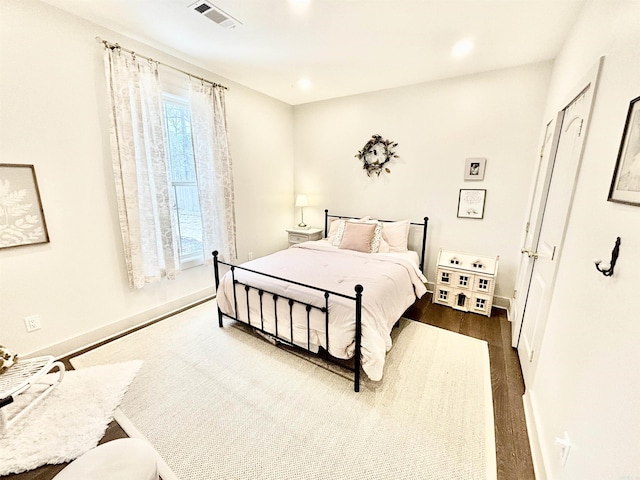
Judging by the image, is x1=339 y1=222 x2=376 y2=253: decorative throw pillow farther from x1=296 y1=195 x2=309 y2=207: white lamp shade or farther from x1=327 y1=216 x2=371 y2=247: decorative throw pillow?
x1=296 y1=195 x2=309 y2=207: white lamp shade

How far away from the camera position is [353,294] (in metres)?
2.12

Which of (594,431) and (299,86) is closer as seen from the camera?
(594,431)

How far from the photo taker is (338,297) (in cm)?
204

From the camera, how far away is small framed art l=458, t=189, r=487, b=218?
3.21 metres

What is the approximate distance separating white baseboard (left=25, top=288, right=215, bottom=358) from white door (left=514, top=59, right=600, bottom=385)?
3442mm

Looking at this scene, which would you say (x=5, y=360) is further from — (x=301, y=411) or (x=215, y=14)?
(x=215, y=14)

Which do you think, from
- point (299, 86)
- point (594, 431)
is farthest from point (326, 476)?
point (299, 86)

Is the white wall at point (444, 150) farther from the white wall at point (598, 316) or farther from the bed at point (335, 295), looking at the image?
the white wall at point (598, 316)

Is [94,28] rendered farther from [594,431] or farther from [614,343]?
[594,431]

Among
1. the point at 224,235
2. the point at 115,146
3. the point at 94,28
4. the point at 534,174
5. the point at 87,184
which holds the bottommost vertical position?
the point at 224,235

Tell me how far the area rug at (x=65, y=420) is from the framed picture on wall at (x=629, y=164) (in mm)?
2877

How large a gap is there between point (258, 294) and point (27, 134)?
2.14 metres

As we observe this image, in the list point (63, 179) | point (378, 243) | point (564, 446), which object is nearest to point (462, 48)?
point (378, 243)

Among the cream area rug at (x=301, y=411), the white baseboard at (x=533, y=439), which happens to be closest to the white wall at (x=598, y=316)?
the white baseboard at (x=533, y=439)
